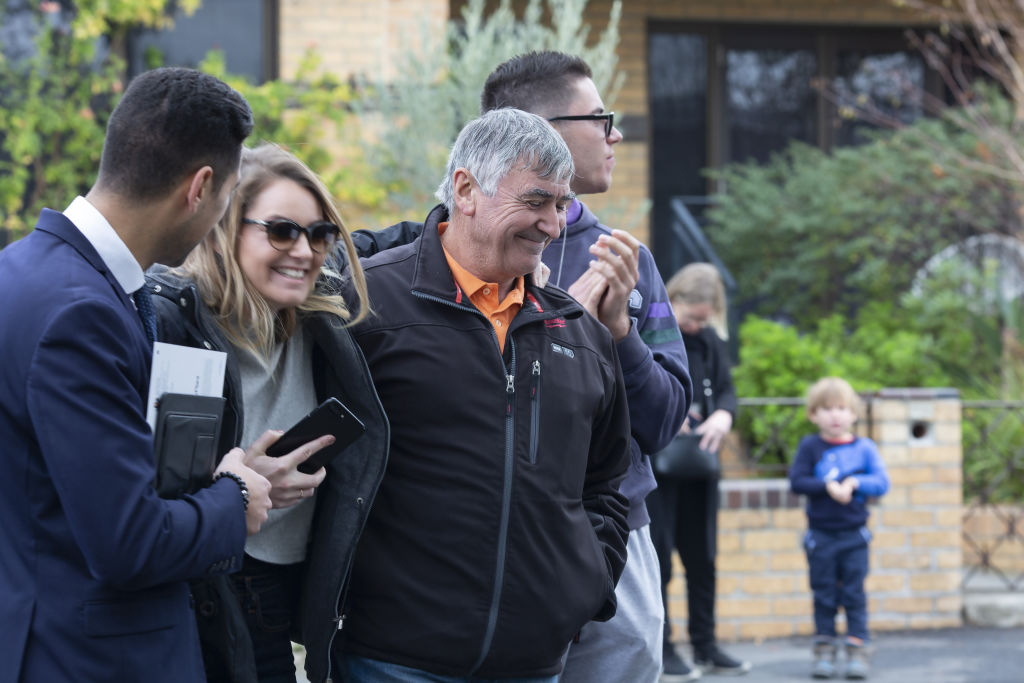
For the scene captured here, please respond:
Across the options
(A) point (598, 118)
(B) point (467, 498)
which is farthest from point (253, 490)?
(A) point (598, 118)

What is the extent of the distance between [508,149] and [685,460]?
12.4 ft

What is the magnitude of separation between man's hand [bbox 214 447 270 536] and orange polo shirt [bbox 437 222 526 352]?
0.67 metres

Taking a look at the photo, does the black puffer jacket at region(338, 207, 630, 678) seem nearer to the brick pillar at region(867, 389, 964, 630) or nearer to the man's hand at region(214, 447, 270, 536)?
the man's hand at region(214, 447, 270, 536)

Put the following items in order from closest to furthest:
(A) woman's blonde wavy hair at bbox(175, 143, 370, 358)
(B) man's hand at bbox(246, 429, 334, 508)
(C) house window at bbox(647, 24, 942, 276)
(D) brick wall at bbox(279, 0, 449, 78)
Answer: (B) man's hand at bbox(246, 429, 334, 508), (A) woman's blonde wavy hair at bbox(175, 143, 370, 358), (D) brick wall at bbox(279, 0, 449, 78), (C) house window at bbox(647, 24, 942, 276)

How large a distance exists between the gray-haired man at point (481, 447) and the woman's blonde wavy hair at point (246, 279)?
0.35ft

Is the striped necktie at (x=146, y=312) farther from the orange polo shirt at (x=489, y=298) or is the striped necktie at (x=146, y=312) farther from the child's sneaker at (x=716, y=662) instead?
the child's sneaker at (x=716, y=662)

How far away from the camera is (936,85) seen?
12125mm

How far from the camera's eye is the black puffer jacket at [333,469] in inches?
93.6

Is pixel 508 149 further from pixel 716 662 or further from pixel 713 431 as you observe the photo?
pixel 716 662

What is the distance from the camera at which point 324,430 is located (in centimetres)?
236

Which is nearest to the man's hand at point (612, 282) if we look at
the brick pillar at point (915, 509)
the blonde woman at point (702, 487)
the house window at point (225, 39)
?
the blonde woman at point (702, 487)

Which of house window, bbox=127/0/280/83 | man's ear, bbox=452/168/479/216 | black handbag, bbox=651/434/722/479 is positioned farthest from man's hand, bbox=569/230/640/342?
house window, bbox=127/0/280/83

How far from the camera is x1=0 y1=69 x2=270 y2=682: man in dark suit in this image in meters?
1.85

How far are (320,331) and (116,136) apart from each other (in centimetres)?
64
